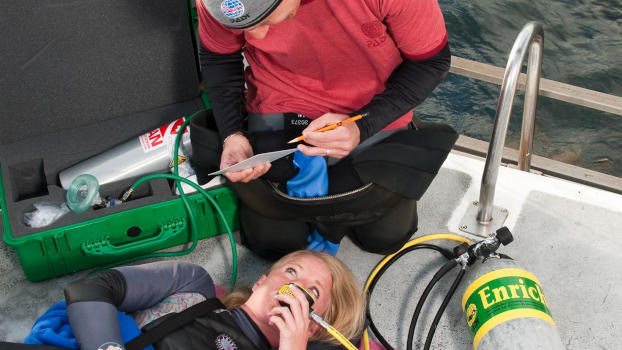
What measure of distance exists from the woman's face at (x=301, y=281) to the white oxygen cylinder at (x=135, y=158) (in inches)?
26.0

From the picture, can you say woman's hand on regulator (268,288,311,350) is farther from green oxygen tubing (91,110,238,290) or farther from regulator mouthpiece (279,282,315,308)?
green oxygen tubing (91,110,238,290)

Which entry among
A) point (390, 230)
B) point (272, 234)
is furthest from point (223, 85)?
point (390, 230)

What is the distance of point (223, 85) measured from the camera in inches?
69.1

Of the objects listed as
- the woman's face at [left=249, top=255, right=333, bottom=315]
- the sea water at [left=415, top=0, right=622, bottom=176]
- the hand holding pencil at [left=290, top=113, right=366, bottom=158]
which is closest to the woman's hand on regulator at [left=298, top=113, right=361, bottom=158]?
the hand holding pencil at [left=290, top=113, right=366, bottom=158]

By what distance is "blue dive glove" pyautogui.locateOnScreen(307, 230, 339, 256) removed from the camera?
1.89 meters

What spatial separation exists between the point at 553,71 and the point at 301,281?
6.23 m

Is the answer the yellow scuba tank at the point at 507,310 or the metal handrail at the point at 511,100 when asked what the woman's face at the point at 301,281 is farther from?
the metal handrail at the point at 511,100

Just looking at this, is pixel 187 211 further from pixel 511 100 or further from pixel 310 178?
pixel 511 100

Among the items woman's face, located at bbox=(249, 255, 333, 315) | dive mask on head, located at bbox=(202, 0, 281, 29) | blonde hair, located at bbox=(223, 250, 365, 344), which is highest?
dive mask on head, located at bbox=(202, 0, 281, 29)

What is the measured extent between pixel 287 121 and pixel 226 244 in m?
0.53

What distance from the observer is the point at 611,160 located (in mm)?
6078

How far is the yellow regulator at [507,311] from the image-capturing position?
4.68ft

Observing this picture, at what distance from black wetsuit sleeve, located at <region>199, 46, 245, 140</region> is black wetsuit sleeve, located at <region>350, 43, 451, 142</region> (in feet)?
1.29

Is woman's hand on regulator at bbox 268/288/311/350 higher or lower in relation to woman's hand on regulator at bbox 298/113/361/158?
lower
